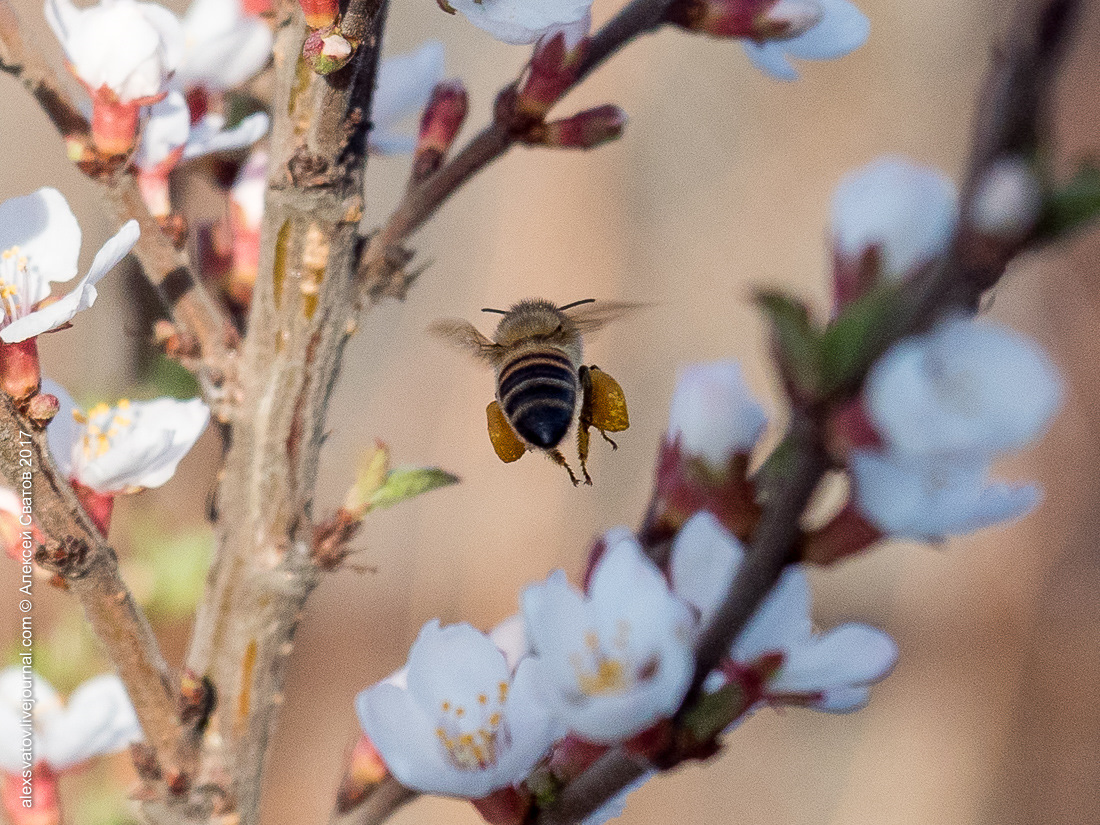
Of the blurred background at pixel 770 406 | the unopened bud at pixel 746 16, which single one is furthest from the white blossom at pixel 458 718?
the blurred background at pixel 770 406

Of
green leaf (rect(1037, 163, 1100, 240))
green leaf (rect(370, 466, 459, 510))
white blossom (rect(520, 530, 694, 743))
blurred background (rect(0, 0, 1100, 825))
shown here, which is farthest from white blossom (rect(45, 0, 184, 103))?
blurred background (rect(0, 0, 1100, 825))

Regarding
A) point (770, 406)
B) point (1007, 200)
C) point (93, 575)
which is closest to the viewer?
point (1007, 200)

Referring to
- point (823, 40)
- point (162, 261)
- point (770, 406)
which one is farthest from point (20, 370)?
point (770, 406)

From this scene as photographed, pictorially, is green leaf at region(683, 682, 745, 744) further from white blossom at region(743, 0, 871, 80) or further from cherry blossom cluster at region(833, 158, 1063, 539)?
white blossom at region(743, 0, 871, 80)

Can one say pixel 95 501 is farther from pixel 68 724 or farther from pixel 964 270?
pixel 964 270

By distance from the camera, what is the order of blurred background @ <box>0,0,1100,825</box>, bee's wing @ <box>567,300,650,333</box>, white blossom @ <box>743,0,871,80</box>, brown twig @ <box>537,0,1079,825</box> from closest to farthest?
brown twig @ <box>537,0,1079,825</box>
white blossom @ <box>743,0,871,80</box>
bee's wing @ <box>567,300,650,333</box>
blurred background @ <box>0,0,1100,825</box>
